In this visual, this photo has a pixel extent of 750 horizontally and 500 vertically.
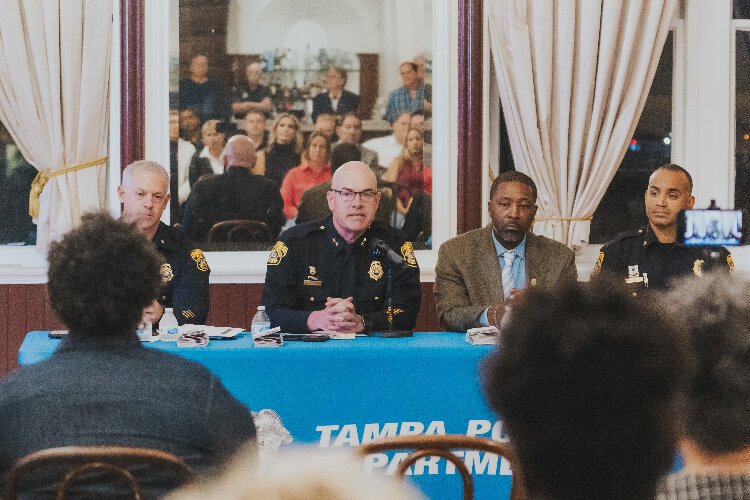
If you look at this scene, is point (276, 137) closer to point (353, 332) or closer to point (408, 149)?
point (408, 149)

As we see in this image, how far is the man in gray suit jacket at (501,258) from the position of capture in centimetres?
440

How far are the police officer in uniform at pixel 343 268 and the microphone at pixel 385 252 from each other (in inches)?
2.0

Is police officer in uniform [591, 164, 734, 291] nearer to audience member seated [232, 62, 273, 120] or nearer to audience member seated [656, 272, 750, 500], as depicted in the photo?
audience member seated [232, 62, 273, 120]

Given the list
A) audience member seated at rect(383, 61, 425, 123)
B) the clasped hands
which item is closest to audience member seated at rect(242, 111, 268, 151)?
audience member seated at rect(383, 61, 425, 123)

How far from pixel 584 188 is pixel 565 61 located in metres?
0.69

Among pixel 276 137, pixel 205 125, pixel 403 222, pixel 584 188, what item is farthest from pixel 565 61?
pixel 205 125

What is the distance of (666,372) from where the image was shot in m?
1.13

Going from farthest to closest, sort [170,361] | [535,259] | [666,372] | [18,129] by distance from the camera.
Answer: [18,129], [535,259], [170,361], [666,372]

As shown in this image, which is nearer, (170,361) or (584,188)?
(170,361)

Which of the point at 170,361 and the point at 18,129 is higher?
the point at 18,129

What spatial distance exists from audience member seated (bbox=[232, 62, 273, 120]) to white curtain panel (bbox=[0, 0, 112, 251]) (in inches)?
28.4

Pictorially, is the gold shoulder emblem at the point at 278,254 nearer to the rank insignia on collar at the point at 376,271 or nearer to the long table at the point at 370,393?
the rank insignia on collar at the point at 376,271

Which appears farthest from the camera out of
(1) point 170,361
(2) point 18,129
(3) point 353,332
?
(2) point 18,129

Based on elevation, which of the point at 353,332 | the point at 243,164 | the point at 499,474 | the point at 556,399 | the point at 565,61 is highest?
the point at 565,61
